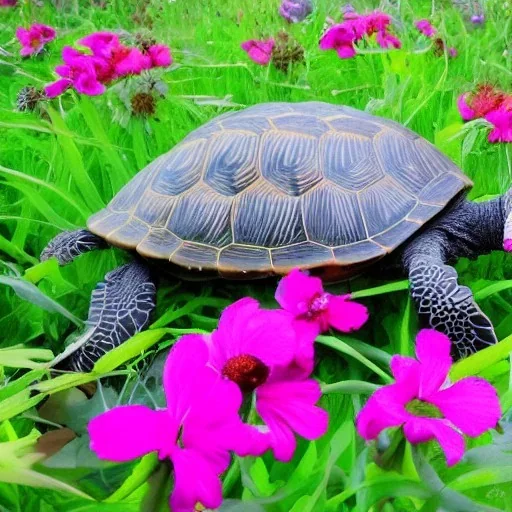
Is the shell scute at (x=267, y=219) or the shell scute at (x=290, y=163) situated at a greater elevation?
the shell scute at (x=290, y=163)

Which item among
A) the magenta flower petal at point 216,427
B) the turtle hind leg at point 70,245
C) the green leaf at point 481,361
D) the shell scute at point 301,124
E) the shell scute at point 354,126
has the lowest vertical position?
the turtle hind leg at point 70,245

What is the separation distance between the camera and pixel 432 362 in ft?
1.77

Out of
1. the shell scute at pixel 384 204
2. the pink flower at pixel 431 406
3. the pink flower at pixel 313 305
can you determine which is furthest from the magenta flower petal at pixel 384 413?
the shell scute at pixel 384 204

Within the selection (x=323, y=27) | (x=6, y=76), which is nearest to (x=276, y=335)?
(x=6, y=76)

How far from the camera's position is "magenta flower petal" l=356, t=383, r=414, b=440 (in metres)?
0.49

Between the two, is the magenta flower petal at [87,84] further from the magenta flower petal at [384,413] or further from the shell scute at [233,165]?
the magenta flower petal at [384,413]

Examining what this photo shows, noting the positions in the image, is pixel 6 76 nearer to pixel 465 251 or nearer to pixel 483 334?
pixel 465 251

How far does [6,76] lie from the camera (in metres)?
2.65

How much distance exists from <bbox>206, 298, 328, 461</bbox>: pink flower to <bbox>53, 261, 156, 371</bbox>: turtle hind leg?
54 centimetres

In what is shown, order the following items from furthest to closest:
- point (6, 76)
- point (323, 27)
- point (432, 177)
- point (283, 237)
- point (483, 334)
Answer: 1. point (323, 27)
2. point (6, 76)
3. point (432, 177)
4. point (283, 237)
5. point (483, 334)

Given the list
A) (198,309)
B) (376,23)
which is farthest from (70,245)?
(376,23)

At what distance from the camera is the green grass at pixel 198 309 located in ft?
1.93

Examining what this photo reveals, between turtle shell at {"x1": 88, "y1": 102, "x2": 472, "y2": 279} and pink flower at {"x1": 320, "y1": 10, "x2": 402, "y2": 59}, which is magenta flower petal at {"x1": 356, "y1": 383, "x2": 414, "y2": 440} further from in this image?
pink flower at {"x1": 320, "y1": 10, "x2": 402, "y2": 59}

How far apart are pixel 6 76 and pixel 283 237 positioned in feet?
6.67
